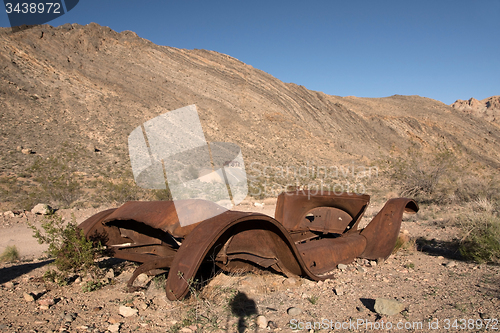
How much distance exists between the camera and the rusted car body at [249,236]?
2.77 meters

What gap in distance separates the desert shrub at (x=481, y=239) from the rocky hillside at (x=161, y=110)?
63.0 ft

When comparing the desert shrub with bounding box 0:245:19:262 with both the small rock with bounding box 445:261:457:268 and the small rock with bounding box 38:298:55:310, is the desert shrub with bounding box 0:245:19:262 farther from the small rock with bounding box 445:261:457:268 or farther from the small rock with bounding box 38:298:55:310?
the small rock with bounding box 445:261:457:268

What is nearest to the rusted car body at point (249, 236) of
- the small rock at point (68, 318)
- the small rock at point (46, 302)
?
the small rock at point (68, 318)

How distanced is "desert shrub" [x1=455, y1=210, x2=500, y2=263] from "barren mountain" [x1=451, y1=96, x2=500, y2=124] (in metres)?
65.2

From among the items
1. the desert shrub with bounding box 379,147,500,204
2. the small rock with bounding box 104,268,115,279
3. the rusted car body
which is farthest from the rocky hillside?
the desert shrub with bounding box 379,147,500,204

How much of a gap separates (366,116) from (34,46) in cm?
4227

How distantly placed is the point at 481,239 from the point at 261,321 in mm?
3744

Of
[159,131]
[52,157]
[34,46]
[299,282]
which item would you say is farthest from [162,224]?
[34,46]

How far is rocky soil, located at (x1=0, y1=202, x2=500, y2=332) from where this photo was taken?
105 inches

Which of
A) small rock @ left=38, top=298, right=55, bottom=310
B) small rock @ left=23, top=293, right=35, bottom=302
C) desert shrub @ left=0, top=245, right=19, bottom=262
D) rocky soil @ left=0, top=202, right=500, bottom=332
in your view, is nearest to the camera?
rocky soil @ left=0, top=202, right=500, bottom=332

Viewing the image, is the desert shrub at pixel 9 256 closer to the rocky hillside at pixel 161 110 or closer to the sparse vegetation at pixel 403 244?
the sparse vegetation at pixel 403 244

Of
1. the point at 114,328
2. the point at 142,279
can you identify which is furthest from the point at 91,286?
the point at 114,328

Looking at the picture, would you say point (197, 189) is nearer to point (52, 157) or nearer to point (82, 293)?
point (52, 157)

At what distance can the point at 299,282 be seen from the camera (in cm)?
363
